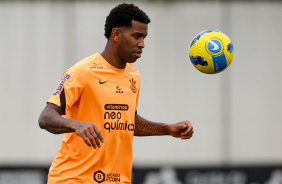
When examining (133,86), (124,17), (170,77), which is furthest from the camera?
(170,77)

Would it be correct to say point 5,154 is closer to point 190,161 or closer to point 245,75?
point 190,161

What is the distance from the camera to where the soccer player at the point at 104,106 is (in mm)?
5281

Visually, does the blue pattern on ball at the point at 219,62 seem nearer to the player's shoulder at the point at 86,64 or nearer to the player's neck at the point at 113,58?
the player's neck at the point at 113,58

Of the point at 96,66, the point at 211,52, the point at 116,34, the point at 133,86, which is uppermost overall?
the point at 116,34

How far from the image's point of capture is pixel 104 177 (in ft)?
17.6

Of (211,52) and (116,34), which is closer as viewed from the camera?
(116,34)

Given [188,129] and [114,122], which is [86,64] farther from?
[188,129]

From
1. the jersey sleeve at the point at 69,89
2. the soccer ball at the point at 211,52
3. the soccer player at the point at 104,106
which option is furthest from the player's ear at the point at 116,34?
the soccer ball at the point at 211,52

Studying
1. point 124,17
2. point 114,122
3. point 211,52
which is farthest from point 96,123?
point 211,52

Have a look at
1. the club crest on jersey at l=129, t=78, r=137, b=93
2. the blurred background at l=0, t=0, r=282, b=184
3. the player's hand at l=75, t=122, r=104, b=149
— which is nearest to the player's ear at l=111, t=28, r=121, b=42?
the club crest on jersey at l=129, t=78, r=137, b=93

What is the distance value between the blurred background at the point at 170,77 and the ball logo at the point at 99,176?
6808 millimetres

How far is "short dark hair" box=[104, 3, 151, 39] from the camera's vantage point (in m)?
5.62

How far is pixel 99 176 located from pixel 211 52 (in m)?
1.69

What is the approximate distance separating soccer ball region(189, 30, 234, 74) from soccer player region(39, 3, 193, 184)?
2.18ft
